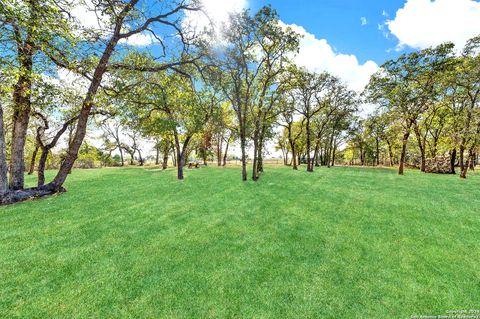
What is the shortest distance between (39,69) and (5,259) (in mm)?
7002

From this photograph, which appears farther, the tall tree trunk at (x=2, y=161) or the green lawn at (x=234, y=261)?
the tall tree trunk at (x=2, y=161)

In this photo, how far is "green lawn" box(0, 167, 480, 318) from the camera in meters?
3.45

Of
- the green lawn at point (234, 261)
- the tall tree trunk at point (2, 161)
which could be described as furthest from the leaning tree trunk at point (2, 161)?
the green lawn at point (234, 261)

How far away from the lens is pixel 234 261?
4.76 metres

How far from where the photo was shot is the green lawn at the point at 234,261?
3.45m

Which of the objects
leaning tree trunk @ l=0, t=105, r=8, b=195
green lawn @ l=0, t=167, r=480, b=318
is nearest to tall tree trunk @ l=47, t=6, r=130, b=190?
leaning tree trunk @ l=0, t=105, r=8, b=195

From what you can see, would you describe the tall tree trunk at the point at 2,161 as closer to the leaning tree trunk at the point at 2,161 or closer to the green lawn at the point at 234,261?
the leaning tree trunk at the point at 2,161

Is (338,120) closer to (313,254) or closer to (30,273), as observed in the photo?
(313,254)

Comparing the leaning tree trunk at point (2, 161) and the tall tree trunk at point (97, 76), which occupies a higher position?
the tall tree trunk at point (97, 76)

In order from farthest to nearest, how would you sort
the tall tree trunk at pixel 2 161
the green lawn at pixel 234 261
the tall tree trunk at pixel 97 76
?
the tall tree trunk at pixel 97 76, the tall tree trunk at pixel 2 161, the green lawn at pixel 234 261

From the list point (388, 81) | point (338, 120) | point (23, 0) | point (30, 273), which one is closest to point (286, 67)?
point (388, 81)

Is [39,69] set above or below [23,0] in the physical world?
below

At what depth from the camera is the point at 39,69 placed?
26.3 feet

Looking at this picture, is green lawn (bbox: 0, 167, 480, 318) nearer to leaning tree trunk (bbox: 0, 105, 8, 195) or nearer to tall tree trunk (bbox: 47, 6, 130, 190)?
leaning tree trunk (bbox: 0, 105, 8, 195)
